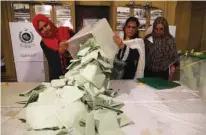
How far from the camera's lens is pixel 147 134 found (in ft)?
2.40

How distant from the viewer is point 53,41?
156cm

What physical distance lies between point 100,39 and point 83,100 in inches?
17.9

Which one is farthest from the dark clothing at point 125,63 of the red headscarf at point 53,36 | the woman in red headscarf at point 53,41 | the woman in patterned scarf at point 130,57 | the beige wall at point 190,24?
the beige wall at point 190,24

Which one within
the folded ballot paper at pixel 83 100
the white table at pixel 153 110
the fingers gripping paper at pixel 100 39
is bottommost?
the white table at pixel 153 110

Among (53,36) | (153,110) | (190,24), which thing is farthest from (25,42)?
(190,24)

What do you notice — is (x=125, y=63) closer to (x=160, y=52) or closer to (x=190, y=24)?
(x=160, y=52)

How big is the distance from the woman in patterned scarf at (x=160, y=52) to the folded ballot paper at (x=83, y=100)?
567mm

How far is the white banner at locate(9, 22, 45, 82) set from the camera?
2131 mm

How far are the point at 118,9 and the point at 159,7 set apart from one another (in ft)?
1.98

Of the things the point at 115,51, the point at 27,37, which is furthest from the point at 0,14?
the point at 115,51

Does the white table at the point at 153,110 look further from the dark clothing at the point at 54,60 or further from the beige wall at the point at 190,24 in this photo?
the beige wall at the point at 190,24

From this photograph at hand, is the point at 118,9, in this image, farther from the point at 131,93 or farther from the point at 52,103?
the point at 52,103

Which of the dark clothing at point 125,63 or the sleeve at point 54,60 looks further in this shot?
the sleeve at point 54,60

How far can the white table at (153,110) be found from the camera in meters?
0.76
